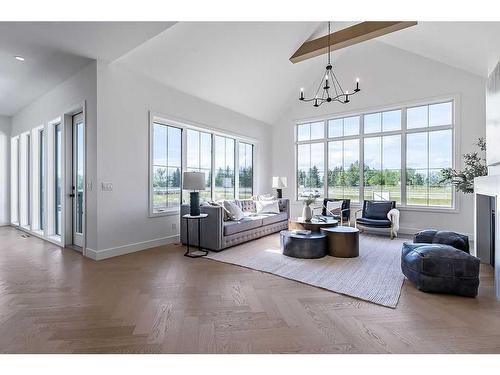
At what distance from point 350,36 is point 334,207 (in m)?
3.60

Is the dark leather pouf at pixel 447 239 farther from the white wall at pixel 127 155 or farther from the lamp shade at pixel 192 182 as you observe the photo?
the white wall at pixel 127 155

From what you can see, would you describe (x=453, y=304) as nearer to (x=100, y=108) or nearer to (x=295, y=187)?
(x=100, y=108)

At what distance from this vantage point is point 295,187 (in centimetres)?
754

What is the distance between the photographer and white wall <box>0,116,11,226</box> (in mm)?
6609

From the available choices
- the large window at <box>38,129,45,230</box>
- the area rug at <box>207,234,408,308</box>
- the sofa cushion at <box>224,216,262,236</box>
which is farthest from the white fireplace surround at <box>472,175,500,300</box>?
the large window at <box>38,129,45,230</box>

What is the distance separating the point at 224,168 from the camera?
6363mm

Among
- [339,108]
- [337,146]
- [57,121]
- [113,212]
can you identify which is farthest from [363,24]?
[57,121]

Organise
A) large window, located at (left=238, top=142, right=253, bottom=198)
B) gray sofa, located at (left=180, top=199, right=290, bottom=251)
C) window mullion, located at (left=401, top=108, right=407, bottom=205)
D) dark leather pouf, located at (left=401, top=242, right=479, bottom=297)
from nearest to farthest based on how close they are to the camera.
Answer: dark leather pouf, located at (left=401, top=242, right=479, bottom=297) < gray sofa, located at (left=180, top=199, right=290, bottom=251) < window mullion, located at (left=401, top=108, right=407, bottom=205) < large window, located at (left=238, top=142, right=253, bottom=198)

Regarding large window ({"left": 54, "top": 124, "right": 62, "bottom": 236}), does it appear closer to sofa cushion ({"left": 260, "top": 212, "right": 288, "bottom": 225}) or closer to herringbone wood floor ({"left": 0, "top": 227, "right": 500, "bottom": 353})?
herringbone wood floor ({"left": 0, "top": 227, "right": 500, "bottom": 353})

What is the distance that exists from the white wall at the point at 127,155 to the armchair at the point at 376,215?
3872 millimetres

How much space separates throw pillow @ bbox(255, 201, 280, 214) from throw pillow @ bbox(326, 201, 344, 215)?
1255 mm

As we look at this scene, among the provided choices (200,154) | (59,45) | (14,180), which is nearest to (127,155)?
(59,45)

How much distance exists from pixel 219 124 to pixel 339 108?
3.15 meters

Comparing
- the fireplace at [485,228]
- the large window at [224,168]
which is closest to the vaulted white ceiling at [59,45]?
the large window at [224,168]
